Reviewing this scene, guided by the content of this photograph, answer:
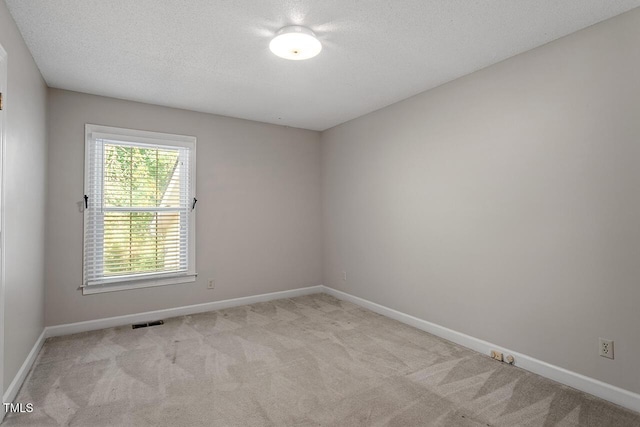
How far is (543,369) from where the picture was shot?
2.52m

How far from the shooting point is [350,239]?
15.1 feet

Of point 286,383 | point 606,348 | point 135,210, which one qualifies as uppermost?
point 135,210

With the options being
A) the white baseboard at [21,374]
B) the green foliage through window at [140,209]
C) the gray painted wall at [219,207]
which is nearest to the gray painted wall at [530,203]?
the gray painted wall at [219,207]

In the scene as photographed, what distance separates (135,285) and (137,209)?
86 cm

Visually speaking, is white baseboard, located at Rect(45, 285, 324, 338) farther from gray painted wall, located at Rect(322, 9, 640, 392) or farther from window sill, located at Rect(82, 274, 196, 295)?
gray painted wall, located at Rect(322, 9, 640, 392)

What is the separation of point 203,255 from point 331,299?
1859 mm

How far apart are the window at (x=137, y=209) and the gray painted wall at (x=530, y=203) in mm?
2454

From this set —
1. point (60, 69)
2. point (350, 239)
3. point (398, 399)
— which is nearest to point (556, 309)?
point (398, 399)

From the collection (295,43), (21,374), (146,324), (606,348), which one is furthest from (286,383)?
(295,43)

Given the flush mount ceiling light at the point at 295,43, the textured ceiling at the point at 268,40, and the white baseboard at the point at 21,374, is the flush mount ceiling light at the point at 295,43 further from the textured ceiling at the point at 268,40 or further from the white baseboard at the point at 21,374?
the white baseboard at the point at 21,374

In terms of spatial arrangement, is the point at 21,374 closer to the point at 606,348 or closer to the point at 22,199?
the point at 22,199

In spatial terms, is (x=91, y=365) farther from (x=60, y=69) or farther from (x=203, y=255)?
(x=60, y=69)

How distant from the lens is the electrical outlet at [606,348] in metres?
2.20

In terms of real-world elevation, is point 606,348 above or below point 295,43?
below
